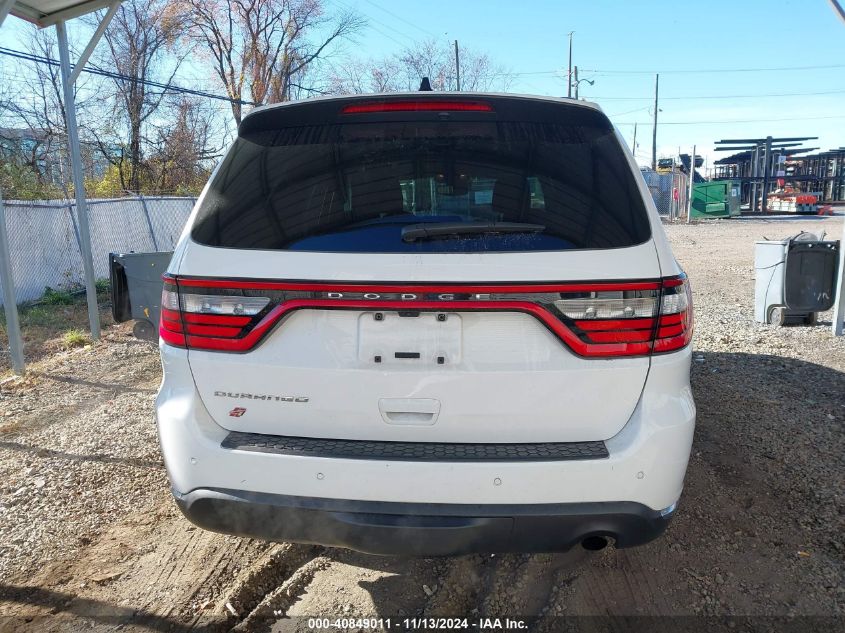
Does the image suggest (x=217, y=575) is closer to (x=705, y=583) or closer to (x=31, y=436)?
(x=705, y=583)

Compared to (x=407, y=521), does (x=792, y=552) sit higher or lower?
lower

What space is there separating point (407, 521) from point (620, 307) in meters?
0.98

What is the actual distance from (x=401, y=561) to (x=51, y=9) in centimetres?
653

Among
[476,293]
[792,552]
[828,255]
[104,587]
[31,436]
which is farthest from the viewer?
[828,255]

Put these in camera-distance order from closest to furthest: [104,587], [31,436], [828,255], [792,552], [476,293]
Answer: [476,293]
[104,587]
[792,552]
[31,436]
[828,255]

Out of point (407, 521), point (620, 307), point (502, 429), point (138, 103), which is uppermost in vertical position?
point (138, 103)

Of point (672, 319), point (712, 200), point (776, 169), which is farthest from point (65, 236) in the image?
point (776, 169)

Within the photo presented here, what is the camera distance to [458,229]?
2092 mm

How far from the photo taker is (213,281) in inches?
82.6

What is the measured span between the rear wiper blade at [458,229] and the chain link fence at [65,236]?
10766mm

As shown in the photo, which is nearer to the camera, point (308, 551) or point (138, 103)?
point (308, 551)

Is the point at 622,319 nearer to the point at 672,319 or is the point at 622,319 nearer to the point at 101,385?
the point at 672,319

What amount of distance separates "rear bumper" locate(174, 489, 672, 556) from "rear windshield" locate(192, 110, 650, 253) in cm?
84

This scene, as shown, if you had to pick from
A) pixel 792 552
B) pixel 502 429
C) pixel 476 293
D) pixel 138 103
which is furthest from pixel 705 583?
pixel 138 103
